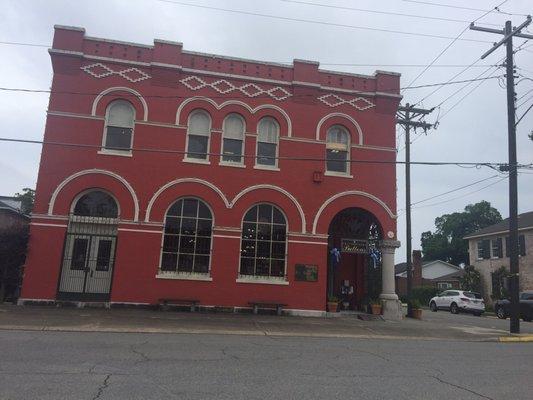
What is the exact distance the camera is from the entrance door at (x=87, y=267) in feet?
61.1

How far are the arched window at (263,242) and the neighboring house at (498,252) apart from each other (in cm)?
2437

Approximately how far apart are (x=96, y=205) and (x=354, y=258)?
35.3ft

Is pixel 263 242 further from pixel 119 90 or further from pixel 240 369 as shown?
pixel 240 369

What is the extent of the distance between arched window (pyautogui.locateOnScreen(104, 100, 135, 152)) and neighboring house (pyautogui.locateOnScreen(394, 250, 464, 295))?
98.9 ft

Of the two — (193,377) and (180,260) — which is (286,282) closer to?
(180,260)

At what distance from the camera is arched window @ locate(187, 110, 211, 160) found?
20.2 m

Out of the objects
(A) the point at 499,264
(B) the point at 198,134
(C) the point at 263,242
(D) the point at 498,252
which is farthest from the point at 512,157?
(D) the point at 498,252

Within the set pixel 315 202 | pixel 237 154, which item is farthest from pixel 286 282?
pixel 237 154

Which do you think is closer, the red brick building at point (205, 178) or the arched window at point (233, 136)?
the red brick building at point (205, 178)

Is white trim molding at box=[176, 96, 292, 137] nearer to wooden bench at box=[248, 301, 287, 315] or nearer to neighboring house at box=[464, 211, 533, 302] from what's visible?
wooden bench at box=[248, 301, 287, 315]

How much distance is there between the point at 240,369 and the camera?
869 cm

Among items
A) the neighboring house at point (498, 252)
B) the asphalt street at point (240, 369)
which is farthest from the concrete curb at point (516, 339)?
the neighboring house at point (498, 252)

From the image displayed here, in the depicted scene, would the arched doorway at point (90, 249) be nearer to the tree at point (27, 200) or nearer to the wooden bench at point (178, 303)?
the wooden bench at point (178, 303)

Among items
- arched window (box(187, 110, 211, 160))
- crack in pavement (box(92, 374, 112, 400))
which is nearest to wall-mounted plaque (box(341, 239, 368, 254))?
arched window (box(187, 110, 211, 160))
